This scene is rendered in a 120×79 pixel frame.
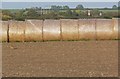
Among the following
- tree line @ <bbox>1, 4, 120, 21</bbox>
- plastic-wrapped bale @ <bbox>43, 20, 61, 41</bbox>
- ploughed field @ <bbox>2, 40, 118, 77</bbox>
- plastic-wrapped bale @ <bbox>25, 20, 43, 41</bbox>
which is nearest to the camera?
ploughed field @ <bbox>2, 40, 118, 77</bbox>

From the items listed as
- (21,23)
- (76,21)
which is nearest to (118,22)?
(76,21)

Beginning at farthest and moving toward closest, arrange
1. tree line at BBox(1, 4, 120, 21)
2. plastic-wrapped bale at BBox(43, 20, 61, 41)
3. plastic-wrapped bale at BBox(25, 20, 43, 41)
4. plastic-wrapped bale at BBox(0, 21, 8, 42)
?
tree line at BBox(1, 4, 120, 21)
plastic-wrapped bale at BBox(43, 20, 61, 41)
plastic-wrapped bale at BBox(25, 20, 43, 41)
plastic-wrapped bale at BBox(0, 21, 8, 42)

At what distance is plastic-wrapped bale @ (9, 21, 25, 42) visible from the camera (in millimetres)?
21984

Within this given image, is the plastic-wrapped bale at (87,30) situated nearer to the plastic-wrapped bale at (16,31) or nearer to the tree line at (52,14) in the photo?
the plastic-wrapped bale at (16,31)

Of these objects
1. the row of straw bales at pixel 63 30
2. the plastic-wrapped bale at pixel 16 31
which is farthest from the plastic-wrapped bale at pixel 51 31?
the plastic-wrapped bale at pixel 16 31

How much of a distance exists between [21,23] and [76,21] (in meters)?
2.76

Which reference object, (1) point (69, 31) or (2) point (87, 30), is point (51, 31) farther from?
(2) point (87, 30)

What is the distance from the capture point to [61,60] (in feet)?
48.9

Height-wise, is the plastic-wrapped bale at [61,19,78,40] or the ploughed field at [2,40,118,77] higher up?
the plastic-wrapped bale at [61,19,78,40]

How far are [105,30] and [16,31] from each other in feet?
14.6

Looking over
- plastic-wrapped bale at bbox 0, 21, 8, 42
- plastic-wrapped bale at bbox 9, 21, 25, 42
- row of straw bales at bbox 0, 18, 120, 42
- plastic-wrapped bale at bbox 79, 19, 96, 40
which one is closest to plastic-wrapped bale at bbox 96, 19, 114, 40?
row of straw bales at bbox 0, 18, 120, 42

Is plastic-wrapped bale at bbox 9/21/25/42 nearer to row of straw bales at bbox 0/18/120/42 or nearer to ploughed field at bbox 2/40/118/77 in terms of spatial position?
row of straw bales at bbox 0/18/120/42

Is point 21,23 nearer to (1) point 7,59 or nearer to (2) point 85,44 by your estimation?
(2) point 85,44

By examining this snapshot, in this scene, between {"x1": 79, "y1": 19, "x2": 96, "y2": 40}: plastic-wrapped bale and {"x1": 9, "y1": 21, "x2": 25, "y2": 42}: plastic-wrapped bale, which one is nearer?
{"x1": 9, "y1": 21, "x2": 25, "y2": 42}: plastic-wrapped bale
